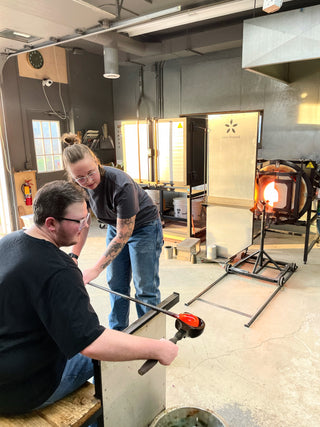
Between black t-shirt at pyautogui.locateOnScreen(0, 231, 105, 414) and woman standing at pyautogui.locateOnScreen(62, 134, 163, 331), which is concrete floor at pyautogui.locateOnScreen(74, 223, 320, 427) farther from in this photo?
black t-shirt at pyautogui.locateOnScreen(0, 231, 105, 414)

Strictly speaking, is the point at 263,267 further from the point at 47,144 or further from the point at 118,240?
the point at 47,144

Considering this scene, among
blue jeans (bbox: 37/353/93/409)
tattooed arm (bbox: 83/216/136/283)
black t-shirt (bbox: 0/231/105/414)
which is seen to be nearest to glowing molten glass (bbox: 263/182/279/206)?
tattooed arm (bbox: 83/216/136/283)

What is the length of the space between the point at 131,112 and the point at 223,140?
11.9ft

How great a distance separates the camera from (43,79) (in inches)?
218

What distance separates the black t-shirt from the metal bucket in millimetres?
651

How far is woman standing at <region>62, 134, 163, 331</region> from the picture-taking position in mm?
1832

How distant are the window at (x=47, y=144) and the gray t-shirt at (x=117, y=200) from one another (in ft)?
13.4

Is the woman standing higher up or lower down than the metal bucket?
higher up

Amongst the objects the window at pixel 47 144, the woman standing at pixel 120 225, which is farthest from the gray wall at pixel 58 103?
the woman standing at pixel 120 225

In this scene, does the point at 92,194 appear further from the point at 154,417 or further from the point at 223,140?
the point at 223,140

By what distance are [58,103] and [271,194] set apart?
172 inches

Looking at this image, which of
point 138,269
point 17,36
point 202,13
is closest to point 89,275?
point 138,269

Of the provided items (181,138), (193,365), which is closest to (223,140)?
(181,138)

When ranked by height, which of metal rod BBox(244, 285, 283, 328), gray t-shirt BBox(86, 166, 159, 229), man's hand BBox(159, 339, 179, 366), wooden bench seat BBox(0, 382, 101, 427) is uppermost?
gray t-shirt BBox(86, 166, 159, 229)
